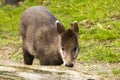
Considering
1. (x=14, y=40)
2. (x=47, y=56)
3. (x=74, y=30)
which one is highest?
(x=74, y=30)

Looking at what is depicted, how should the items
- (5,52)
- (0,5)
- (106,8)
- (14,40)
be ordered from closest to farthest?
(5,52), (14,40), (106,8), (0,5)

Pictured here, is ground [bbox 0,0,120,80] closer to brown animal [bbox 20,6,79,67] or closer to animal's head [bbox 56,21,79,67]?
brown animal [bbox 20,6,79,67]

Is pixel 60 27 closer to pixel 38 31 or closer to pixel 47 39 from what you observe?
pixel 47 39

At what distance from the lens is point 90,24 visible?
12.8 metres

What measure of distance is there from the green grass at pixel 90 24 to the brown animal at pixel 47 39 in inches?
71.6

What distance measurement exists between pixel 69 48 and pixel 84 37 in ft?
13.9

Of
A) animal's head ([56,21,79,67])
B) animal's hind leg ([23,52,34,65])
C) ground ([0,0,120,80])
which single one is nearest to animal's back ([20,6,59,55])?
animal's hind leg ([23,52,34,65])

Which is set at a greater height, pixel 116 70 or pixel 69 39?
pixel 69 39

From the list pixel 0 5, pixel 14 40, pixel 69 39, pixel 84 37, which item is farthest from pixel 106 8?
pixel 69 39

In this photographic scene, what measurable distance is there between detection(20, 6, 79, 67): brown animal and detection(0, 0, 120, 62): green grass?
5.97ft

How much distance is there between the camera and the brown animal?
754cm

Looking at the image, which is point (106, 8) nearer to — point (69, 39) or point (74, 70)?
point (69, 39)

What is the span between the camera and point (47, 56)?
7.98 meters

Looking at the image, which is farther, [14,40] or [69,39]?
[14,40]
